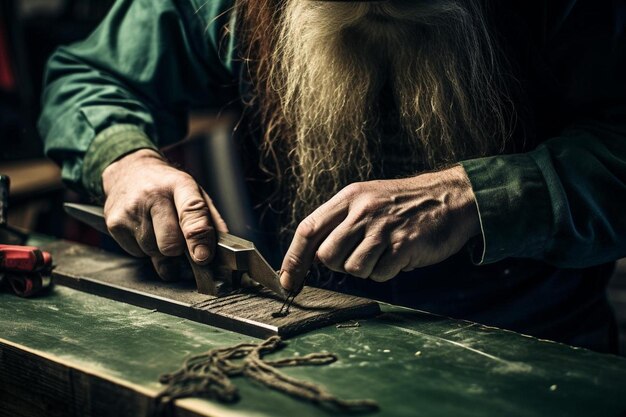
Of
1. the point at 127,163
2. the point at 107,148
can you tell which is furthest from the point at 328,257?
the point at 107,148

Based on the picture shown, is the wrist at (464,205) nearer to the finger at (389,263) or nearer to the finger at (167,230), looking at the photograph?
the finger at (389,263)

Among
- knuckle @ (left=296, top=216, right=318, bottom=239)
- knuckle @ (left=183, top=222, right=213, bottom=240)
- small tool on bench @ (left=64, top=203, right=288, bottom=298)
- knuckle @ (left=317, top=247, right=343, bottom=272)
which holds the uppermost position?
knuckle @ (left=296, top=216, right=318, bottom=239)

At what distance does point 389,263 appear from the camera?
1.34 metres

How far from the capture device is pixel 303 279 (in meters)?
1.37

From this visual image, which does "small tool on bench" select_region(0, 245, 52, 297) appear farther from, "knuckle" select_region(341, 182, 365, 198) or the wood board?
"knuckle" select_region(341, 182, 365, 198)

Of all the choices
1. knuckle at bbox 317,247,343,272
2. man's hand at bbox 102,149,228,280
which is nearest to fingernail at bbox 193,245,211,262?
man's hand at bbox 102,149,228,280

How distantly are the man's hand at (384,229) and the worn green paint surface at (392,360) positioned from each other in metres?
0.11

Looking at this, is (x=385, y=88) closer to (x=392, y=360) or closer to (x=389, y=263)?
(x=389, y=263)

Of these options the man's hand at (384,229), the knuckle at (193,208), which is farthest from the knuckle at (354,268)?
the knuckle at (193,208)

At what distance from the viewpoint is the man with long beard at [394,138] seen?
1.37m

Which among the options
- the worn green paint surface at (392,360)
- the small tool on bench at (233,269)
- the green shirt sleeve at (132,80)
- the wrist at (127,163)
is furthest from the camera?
the green shirt sleeve at (132,80)

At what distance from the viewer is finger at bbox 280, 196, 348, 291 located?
133cm

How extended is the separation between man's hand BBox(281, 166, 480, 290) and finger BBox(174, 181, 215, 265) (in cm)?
18

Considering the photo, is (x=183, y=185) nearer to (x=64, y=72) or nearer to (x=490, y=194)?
(x=490, y=194)
